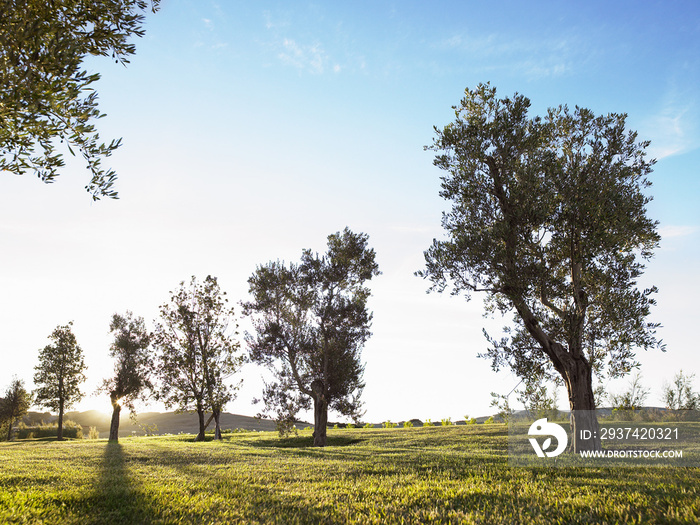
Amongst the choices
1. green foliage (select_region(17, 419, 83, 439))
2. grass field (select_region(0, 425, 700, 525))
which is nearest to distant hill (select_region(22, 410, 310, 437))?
green foliage (select_region(17, 419, 83, 439))

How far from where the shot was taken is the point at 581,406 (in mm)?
18125

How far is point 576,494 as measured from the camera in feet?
29.6

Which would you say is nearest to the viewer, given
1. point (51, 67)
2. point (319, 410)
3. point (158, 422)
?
point (51, 67)

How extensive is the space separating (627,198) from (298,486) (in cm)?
1745

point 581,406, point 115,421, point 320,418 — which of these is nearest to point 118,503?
point 581,406

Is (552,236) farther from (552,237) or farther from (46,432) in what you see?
(46,432)

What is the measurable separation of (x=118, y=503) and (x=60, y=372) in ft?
189

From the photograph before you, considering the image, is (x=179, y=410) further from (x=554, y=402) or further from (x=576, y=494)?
(x=576, y=494)

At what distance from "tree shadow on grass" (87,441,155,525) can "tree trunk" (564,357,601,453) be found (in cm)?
1674

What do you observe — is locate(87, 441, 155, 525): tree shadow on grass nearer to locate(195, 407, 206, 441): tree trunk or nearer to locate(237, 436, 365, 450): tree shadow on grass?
locate(237, 436, 365, 450): tree shadow on grass

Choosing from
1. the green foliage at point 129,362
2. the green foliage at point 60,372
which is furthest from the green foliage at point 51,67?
the green foliage at point 60,372

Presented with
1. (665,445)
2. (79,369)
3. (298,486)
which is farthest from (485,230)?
(79,369)

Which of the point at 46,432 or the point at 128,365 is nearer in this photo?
the point at 128,365

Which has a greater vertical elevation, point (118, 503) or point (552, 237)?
point (552, 237)
